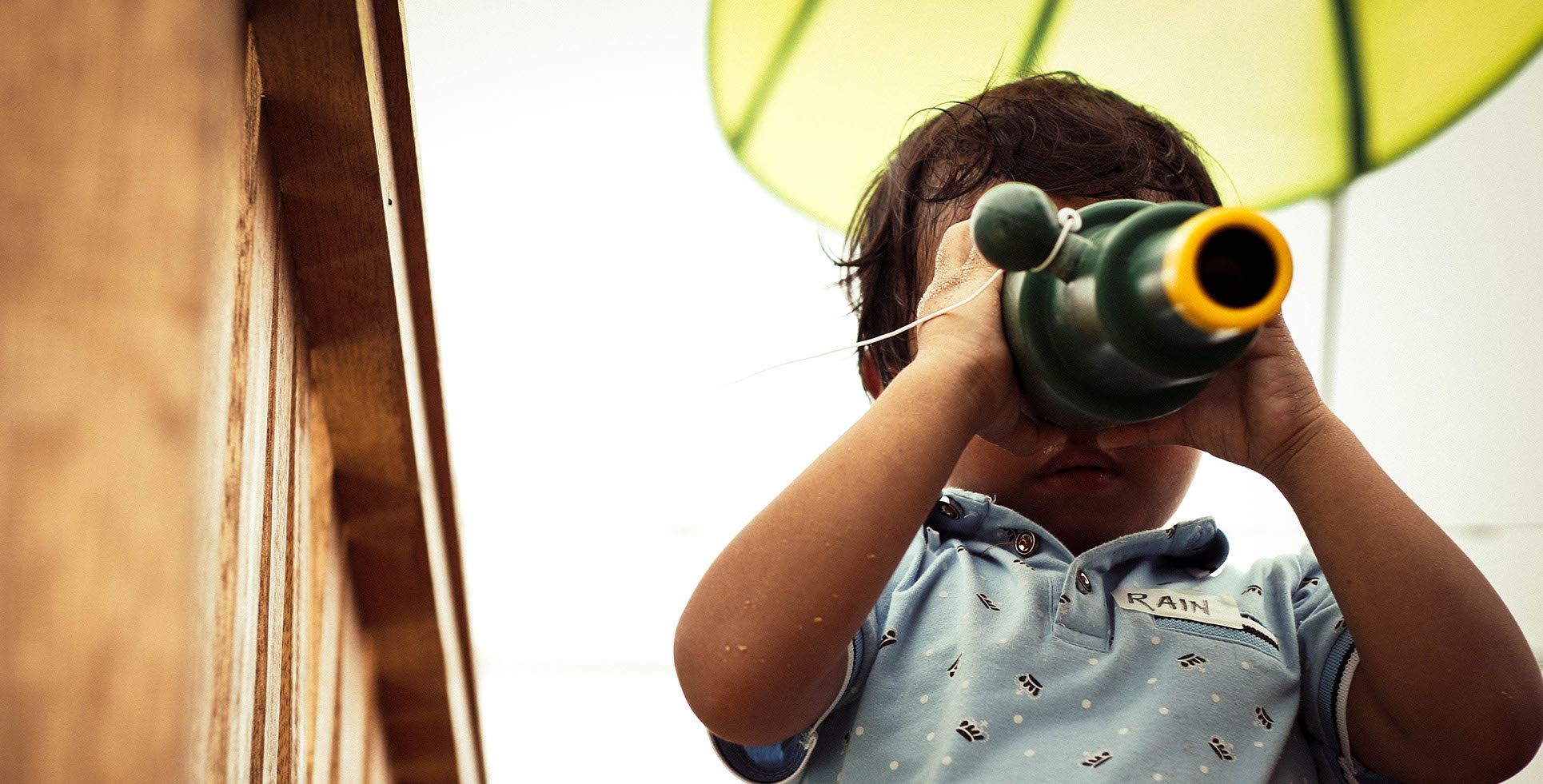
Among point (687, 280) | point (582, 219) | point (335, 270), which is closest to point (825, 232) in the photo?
point (687, 280)

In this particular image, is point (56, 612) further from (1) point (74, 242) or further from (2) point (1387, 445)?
(2) point (1387, 445)

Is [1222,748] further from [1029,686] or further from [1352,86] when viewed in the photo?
[1352,86]

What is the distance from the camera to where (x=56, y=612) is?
27 cm

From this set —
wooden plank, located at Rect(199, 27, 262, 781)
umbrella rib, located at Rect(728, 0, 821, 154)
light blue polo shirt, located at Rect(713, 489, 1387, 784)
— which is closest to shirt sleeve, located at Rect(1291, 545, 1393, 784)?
light blue polo shirt, located at Rect(713, 489, 1387, 784)

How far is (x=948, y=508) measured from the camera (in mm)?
750

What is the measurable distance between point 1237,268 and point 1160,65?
3.09 feet


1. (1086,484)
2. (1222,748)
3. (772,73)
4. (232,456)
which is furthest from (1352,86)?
(232,456)

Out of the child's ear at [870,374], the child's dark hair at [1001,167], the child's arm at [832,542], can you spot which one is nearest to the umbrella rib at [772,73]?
the child's dark hair at [1001,167]

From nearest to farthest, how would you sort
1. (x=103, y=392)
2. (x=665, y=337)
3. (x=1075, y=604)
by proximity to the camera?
(x=103, y=392), (x=1075, y=604), (x=665, y=337)

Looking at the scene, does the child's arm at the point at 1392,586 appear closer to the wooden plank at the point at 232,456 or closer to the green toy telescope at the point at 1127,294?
the green toy telescope at the point at 1127,294

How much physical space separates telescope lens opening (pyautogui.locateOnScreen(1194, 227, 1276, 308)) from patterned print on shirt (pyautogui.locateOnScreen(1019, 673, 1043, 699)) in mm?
274

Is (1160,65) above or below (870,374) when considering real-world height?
above

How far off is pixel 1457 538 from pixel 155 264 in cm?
152

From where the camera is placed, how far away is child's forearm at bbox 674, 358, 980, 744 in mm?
551
